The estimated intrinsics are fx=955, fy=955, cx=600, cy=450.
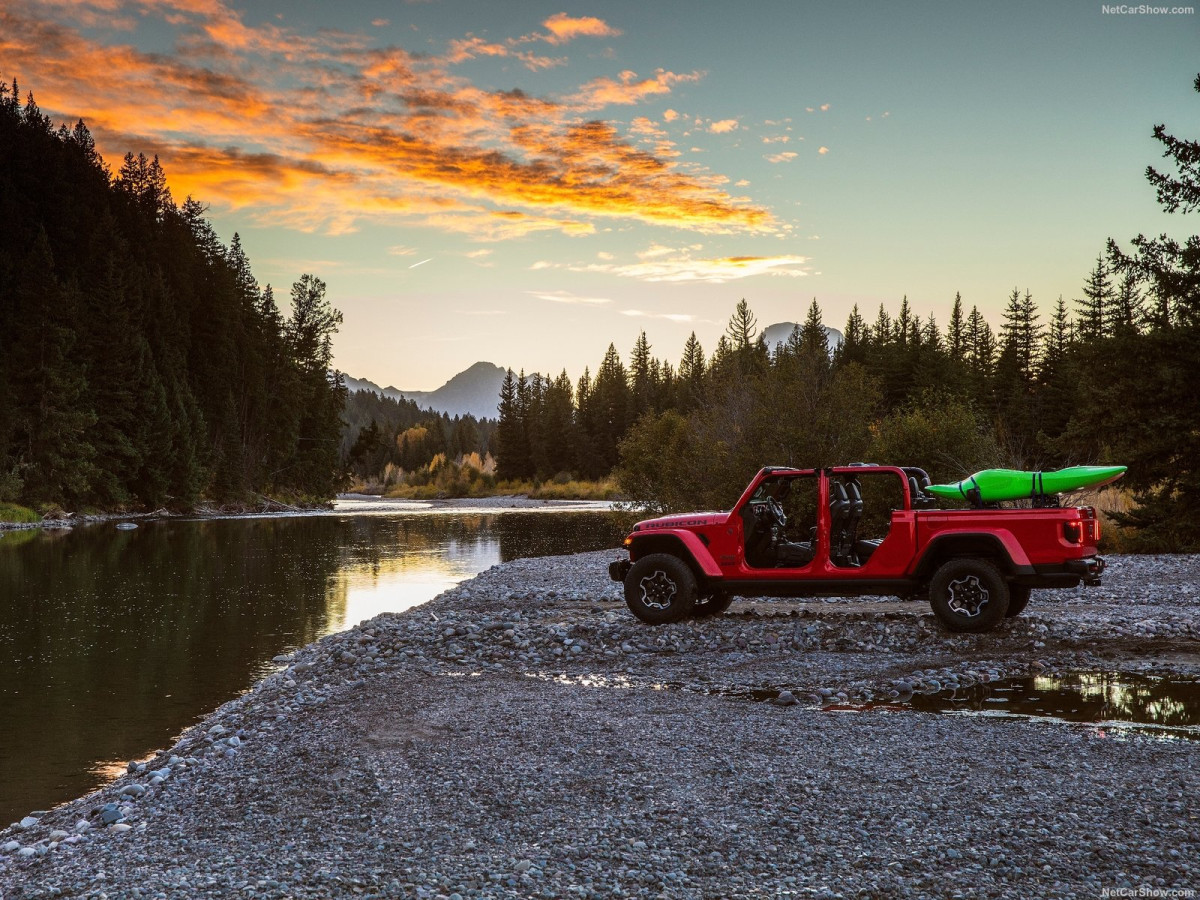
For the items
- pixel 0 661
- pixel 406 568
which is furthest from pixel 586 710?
pixel 406 568

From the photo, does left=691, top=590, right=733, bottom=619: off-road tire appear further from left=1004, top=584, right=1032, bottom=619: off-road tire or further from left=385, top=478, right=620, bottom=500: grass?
left=385, top=478, right=620, bottom=500: grass

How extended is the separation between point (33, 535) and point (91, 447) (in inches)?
447

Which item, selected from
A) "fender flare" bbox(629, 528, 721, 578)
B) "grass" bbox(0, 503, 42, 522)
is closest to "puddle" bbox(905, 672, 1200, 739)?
"fender flare" bbox(629, 528, 721, 578)

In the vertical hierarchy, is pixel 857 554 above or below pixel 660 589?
above

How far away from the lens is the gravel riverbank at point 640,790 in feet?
17.5

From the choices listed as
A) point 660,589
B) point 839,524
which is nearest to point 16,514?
point 660,589

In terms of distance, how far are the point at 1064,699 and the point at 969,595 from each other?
3042 mm

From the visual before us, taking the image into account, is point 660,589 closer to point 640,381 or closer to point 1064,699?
point 1064,699

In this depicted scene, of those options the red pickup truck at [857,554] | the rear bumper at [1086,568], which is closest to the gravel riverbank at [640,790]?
the red pickup truck at [857,554]

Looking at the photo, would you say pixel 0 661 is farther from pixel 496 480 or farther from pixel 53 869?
pixel 496 480

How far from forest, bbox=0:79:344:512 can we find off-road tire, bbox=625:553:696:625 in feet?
146

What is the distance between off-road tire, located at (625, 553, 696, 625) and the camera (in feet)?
44.6

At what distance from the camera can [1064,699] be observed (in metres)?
9.62

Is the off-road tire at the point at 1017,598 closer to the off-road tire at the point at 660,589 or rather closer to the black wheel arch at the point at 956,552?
the black wheel arch at the point at 956,552
